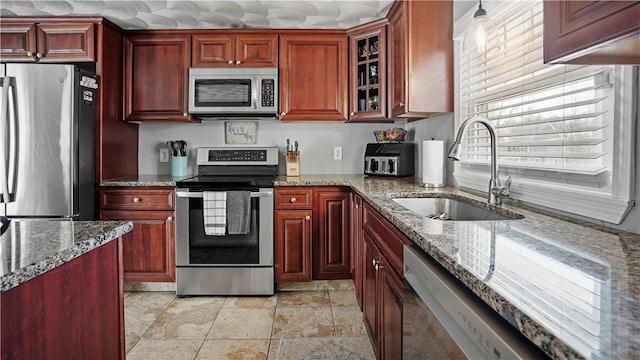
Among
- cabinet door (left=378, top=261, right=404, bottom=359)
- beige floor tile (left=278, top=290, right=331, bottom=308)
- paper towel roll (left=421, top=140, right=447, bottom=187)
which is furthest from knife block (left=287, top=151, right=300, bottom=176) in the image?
cabinet door (left=378, top=261, right=404, bottom=359)

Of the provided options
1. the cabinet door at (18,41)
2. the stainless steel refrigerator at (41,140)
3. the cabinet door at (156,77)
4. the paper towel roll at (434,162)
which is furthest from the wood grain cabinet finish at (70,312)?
the cabinet door at (18,41)

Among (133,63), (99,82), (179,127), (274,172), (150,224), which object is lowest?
(150,224)

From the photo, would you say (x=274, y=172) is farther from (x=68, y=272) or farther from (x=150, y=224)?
(x=68, y=272)

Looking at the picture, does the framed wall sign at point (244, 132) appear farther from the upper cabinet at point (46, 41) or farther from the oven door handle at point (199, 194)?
the upper cabinet at point (46, 41)

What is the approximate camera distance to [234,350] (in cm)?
201

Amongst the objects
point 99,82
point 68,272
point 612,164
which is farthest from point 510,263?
point 99,82

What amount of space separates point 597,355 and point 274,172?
114 inches

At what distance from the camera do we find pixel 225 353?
197 cm

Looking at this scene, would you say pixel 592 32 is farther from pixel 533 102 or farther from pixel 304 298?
pixel 304 298

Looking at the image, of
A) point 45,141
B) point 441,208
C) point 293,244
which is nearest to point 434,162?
point 441,208

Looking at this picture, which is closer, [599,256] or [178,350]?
[599,256]

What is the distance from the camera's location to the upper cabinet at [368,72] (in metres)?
2.84

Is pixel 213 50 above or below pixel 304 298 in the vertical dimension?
→ above

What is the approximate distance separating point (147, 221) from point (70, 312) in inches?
80.0
